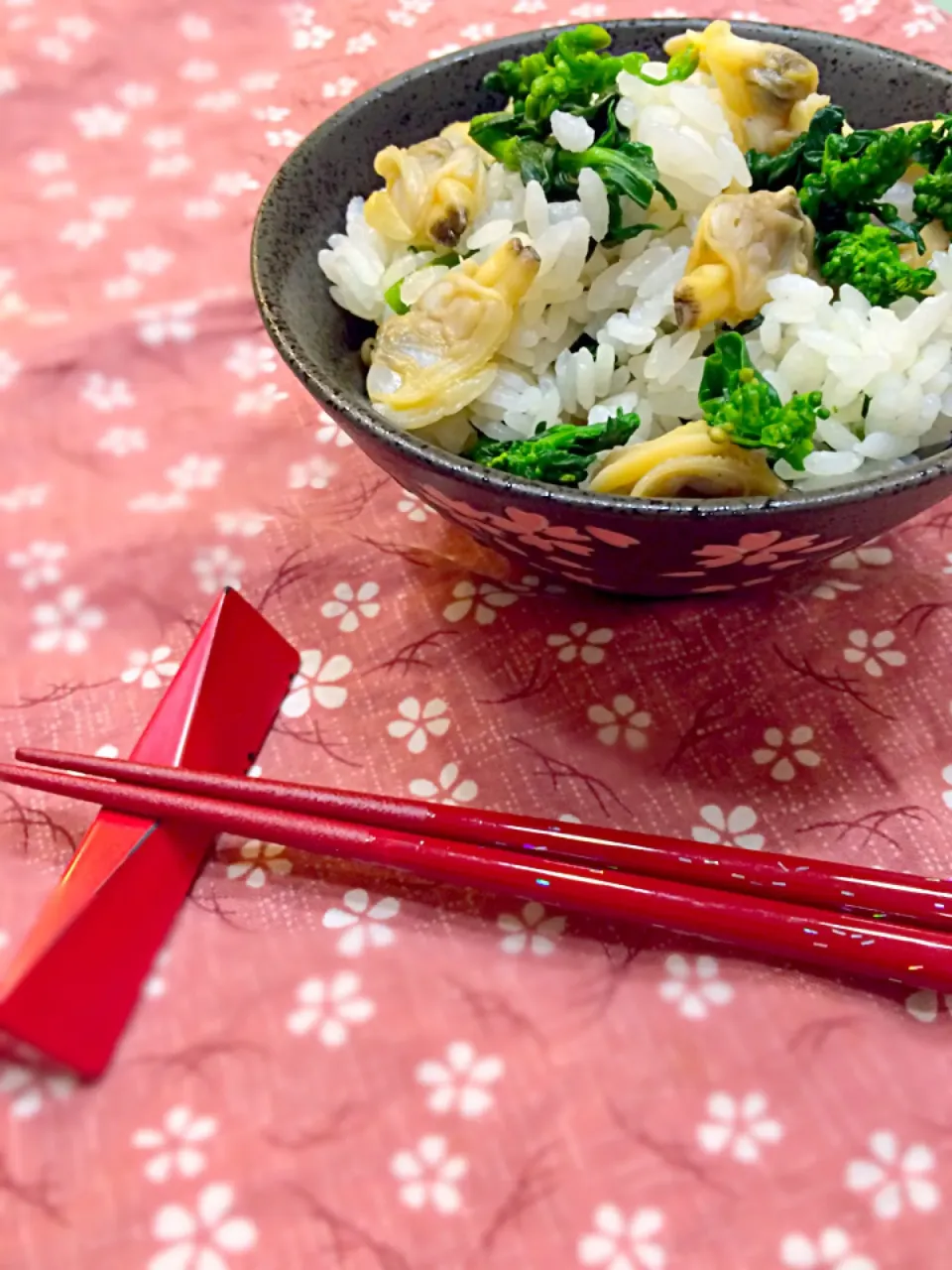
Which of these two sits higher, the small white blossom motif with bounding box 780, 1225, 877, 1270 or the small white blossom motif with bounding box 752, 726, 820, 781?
the small white blossom motif with bounding box 752, 726, 820, 781

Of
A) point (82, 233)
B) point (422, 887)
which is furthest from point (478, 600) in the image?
point (82, 233)

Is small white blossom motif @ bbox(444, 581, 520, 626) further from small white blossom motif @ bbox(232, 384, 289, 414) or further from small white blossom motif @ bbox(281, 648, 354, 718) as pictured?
small white blossom motif @ bbox(232, 384, 289, 414)

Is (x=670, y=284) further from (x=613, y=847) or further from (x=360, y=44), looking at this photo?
(x=360, y=44)

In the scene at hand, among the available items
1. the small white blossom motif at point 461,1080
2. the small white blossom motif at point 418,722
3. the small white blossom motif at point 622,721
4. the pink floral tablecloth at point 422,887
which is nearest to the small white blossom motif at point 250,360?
the pink floral tablecloth at point 422,887

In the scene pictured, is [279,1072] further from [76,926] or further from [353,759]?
[353,759]

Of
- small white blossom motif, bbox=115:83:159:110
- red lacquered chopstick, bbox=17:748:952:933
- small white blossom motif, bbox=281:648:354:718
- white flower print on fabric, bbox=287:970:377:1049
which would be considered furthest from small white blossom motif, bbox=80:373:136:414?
white flower print on fabric, bbox=287:970:377:1049

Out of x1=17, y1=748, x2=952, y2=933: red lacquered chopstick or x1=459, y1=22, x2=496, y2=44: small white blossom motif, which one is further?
x1=459, y1=22, x2=496, y2=44: small white blossom motif

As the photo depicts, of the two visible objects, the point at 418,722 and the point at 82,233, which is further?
the point at 82,233
